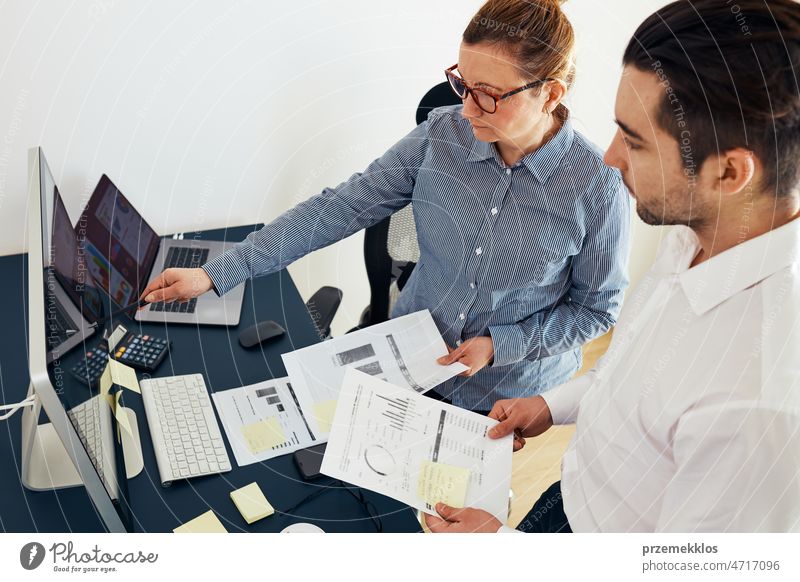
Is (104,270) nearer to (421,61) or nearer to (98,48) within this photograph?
(98,48)

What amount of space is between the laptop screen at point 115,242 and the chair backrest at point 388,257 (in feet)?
1.83

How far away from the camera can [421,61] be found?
1870 millimetres

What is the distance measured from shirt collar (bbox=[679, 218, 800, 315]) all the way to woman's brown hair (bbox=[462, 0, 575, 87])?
1.65 feet

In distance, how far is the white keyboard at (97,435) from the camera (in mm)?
903

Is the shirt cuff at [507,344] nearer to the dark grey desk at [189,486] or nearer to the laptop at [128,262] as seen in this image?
the dark grey desk at [189,486]

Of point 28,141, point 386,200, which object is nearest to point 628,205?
point 386,200

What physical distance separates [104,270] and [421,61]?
39.5 inches

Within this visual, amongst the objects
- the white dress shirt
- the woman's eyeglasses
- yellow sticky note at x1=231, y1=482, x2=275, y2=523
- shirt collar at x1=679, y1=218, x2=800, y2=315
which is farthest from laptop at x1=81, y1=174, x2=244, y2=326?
shirt collar at x1=679, y1=218, x2=800, y2=315

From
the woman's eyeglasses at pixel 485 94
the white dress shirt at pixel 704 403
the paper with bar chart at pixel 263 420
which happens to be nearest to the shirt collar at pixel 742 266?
the white dress shirt at pixel 704 403

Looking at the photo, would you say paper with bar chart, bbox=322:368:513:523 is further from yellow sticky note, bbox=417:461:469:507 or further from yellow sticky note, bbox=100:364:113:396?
yellow sticky note, bbox=100:364:113:396

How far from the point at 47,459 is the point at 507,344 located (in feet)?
2.93

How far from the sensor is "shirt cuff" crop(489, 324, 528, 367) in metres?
1.41

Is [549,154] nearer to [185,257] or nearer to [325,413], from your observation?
[325,413]

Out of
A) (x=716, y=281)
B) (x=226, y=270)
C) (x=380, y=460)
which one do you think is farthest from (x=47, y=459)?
(x=716, y=281)
